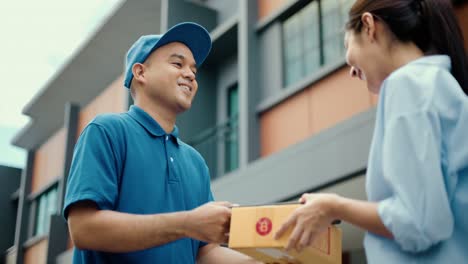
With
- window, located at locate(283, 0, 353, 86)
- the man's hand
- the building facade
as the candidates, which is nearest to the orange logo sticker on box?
the man's hand

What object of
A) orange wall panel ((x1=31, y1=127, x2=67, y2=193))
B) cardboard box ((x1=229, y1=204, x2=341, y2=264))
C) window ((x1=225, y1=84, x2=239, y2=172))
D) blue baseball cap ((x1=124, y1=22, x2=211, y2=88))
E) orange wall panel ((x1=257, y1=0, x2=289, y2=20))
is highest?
orange wall panel ((x1=31, y1=127, x2=67, y2=193))

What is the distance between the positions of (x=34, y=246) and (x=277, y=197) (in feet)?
40.6

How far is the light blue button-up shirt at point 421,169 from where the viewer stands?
1.60 m

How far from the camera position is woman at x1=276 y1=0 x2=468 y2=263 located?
1.60 metres

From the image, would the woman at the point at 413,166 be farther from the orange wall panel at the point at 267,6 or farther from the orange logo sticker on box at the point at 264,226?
the orange wall panel at the point at 267,6

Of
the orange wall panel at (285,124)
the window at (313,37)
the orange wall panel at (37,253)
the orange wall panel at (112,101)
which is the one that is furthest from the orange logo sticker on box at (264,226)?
the orange wall panel at (37,253)

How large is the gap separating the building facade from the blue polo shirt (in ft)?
14.9

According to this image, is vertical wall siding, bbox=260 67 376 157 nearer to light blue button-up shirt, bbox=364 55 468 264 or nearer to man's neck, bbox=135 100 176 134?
man's neck, bbox=135 100 176 134

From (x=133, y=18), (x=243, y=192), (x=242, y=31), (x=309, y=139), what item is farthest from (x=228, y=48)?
(x=309, y=139)

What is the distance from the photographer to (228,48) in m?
12.1

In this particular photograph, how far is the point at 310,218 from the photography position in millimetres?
1734

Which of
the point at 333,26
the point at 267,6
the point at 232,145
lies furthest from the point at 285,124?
the point at 232,145

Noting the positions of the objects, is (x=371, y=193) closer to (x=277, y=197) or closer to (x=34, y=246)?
(x=277, y=197)

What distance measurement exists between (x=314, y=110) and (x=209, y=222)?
6.57 m
